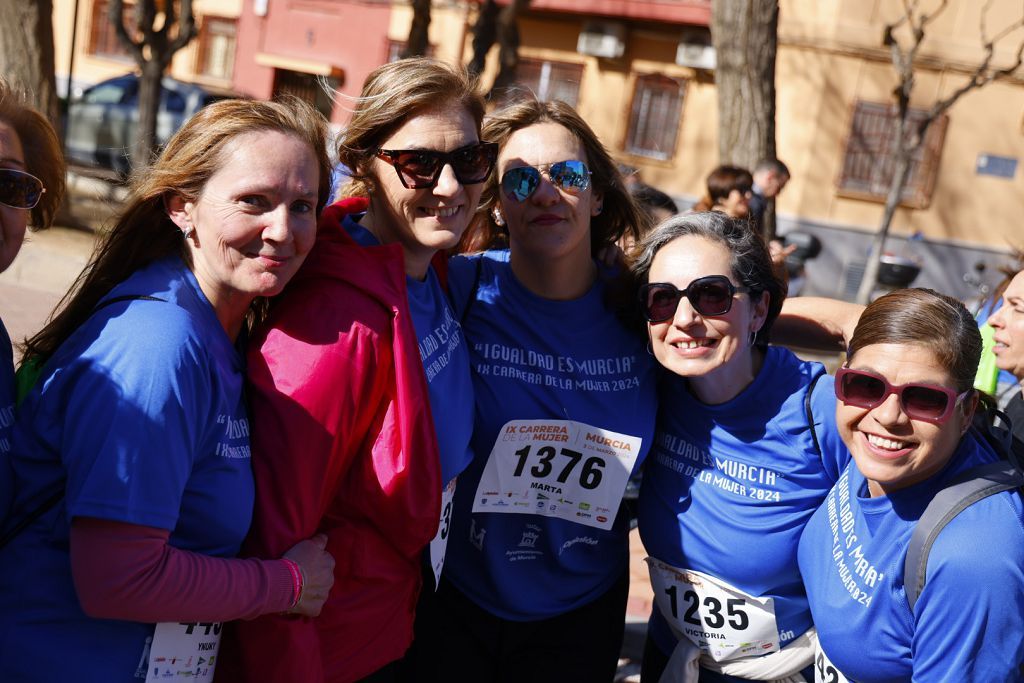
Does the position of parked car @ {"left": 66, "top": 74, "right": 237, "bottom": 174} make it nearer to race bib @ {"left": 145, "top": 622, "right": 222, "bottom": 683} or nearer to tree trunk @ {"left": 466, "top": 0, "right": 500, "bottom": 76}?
tree trunk @ {"left": 466, "top": 0, "right": 500, "bottom": 76}

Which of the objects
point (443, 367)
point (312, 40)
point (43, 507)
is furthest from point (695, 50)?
point (43, 507)

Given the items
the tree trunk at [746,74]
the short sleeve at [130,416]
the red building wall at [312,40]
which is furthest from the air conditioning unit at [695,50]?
the short sleeve at [130,416]

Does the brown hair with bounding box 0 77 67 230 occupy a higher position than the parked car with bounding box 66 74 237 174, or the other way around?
the brown hair with bounding box 0 77 67 230

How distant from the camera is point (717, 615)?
8.68 feet

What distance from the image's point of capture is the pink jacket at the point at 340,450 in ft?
6.61

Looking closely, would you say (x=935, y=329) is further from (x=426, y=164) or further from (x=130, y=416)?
(x=130, y=416)

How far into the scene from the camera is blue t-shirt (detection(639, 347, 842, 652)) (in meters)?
2.61

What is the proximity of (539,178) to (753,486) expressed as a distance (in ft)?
3.32

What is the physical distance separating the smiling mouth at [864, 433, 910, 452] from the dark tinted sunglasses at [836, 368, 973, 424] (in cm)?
7

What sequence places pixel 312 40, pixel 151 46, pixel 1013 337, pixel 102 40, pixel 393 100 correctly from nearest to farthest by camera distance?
pixel 393 100, pixel 1013 337, pixel 151 46, pixel 312 40, pixel 102 40

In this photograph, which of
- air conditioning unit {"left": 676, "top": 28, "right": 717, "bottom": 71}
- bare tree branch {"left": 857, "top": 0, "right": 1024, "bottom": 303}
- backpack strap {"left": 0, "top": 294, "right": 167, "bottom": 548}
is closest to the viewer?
backpack strap {"left": 0, "top": 294, "right": 167, "bottom": 548}

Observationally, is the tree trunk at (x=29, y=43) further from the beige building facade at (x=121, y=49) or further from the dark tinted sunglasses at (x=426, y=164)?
the beige building facade at (x=121, y=49)

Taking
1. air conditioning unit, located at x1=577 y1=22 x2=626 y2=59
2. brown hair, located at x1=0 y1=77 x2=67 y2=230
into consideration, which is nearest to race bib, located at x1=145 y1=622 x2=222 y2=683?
brown hair, located at x1=0 y1=77 x2=67 y2=230

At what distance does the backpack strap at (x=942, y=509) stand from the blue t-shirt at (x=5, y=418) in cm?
181
